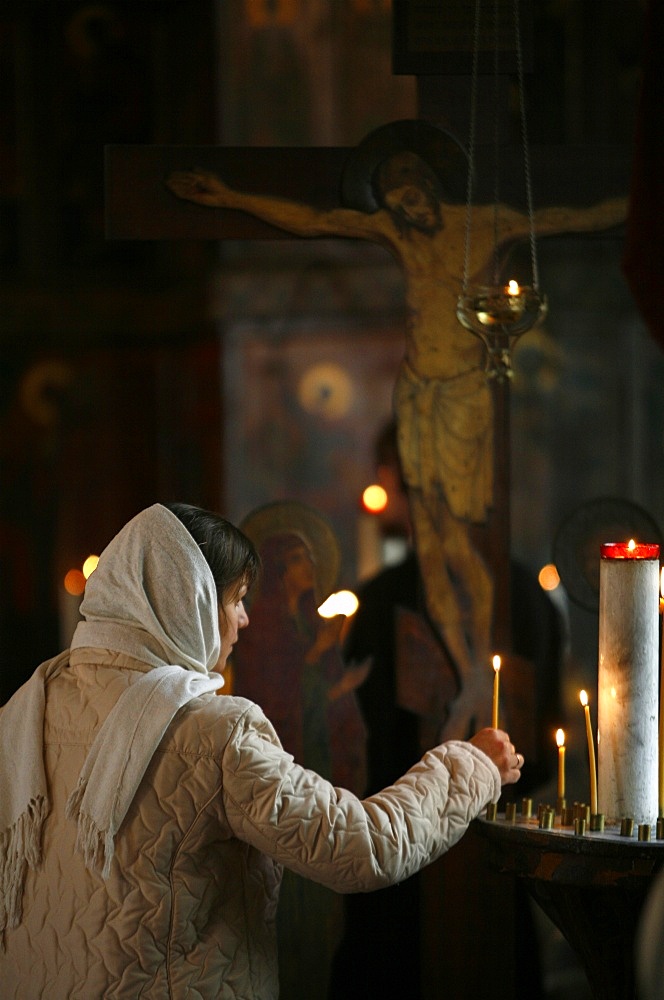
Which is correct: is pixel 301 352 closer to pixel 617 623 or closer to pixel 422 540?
pixel 422 540

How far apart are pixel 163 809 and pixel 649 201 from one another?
1.42 meters

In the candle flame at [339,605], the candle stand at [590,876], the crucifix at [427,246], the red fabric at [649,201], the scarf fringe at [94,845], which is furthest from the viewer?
the candle flame at [339,605]

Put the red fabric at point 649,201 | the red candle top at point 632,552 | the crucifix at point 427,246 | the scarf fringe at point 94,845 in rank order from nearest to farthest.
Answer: the scarf fringe at point 94,845 < the red candle top at point 632,552 < the red fabric at point 649,201 < the crucifix at point 427,246

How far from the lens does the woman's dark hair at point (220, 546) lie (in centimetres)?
184

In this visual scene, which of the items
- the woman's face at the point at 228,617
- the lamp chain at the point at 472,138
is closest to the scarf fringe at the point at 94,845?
the woman's face at the point at 228,617

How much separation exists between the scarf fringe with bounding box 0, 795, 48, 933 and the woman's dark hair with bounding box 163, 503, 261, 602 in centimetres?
40

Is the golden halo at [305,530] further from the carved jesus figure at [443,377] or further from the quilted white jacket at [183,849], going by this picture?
the quilted white jacket at [183,849]

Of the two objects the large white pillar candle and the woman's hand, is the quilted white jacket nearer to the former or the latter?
the woman's hand

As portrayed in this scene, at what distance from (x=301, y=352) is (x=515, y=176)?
2.06 ft

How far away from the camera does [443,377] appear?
2.82 metres

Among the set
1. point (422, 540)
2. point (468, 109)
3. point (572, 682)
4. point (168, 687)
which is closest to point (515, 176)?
point (468, 109)

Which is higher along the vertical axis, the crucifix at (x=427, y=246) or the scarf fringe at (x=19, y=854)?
the crucifix at (x=427, y=246)

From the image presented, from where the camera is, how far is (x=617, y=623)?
1.93 metres

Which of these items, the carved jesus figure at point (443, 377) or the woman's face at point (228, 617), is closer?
the woman's face at point (228, 617)
